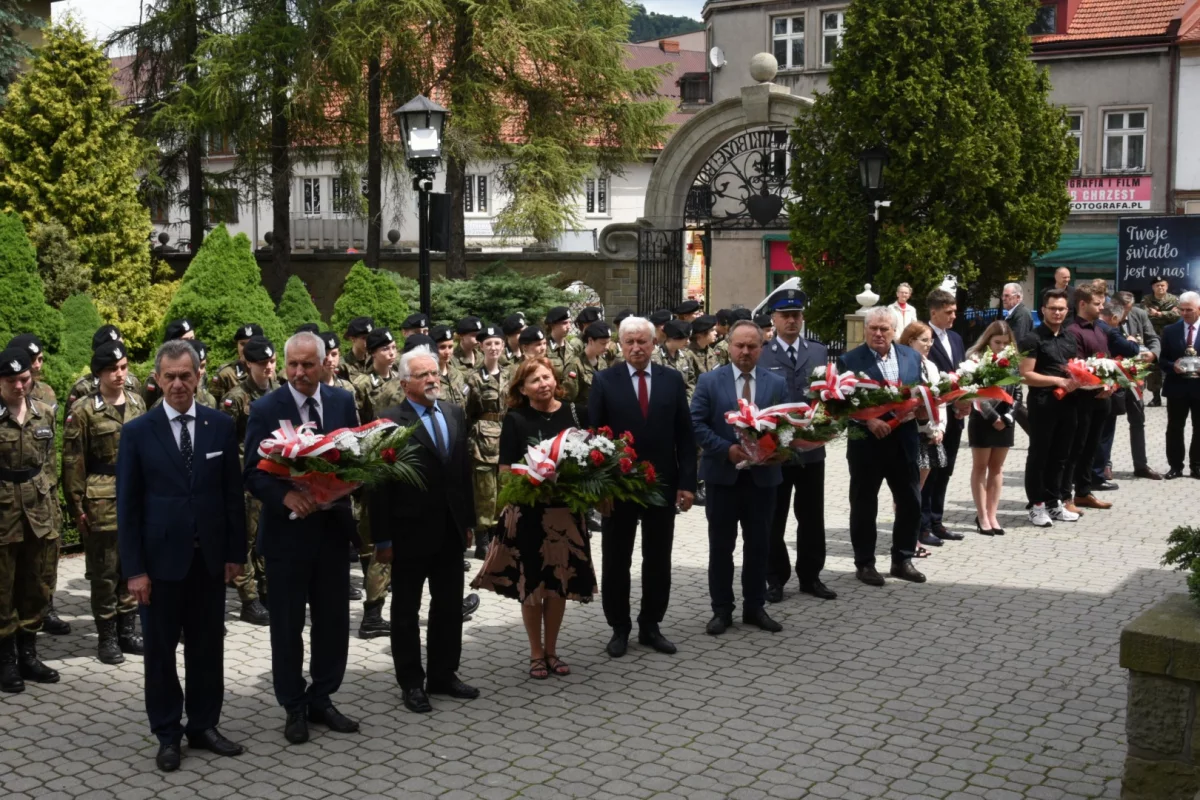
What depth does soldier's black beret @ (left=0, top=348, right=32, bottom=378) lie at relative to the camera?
24.2 ft

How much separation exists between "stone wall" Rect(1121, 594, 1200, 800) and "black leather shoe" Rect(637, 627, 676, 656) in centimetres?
321

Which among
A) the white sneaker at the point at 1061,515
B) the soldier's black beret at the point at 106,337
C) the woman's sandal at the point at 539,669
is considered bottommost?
the white sneaker at the point at 1061,515

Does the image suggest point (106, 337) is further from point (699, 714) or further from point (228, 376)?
point (699, 714)

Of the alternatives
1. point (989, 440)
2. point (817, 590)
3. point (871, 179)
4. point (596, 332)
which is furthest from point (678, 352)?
point (871, 179)

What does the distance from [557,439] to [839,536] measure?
17.0ft

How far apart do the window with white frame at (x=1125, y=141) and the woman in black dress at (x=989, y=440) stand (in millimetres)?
25529

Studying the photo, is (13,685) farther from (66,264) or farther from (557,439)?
(66,264)

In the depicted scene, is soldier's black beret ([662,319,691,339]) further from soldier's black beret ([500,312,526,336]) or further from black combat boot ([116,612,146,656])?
black combat boot ([116,612,146,656])

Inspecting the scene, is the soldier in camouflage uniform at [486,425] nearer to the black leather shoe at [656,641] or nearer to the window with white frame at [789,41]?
the black leather shoe at [656,641]

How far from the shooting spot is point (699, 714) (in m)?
6.96

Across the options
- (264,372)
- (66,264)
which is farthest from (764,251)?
(264,372)

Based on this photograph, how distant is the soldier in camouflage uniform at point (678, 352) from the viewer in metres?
13.7

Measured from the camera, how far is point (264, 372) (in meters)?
8.77

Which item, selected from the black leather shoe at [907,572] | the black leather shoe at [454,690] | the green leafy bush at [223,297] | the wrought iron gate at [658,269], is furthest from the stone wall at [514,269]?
the black leather shoe at [454,690]
